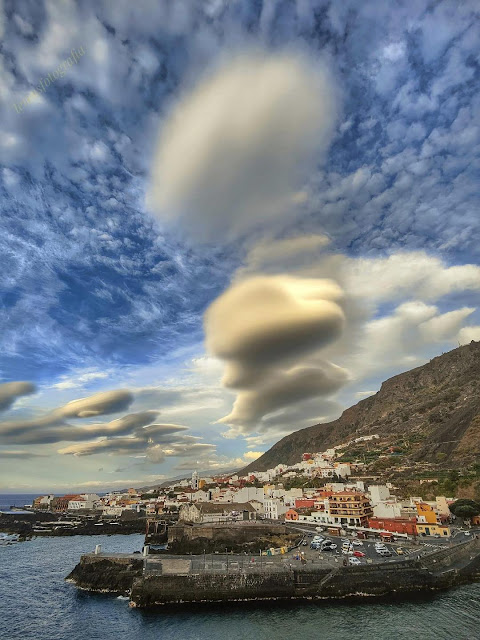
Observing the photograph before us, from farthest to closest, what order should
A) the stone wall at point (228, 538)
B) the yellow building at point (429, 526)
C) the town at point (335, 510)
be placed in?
the town at point (335, 510) < the stone wall at point (228, 538) < the yellow building at point (429, 526)

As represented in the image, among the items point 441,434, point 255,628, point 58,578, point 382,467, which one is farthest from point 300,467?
point 255,628

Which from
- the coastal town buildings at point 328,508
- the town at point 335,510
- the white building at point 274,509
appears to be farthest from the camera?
the white building at point 274,509

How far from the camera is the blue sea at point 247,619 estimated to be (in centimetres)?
2867

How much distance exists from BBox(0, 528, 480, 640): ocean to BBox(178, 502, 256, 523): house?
35460 mm

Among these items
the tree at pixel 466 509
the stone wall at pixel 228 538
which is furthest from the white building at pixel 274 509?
the tree at pixel 466 509

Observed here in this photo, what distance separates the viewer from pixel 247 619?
104 feet

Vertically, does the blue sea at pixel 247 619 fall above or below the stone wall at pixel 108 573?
below

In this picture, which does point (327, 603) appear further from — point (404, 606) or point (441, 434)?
point (441, 434)

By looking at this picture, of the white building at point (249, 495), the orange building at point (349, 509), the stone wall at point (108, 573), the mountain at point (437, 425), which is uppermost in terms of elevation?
the mountain at point (437, 425)

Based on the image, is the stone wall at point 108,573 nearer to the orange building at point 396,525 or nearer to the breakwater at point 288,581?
the breakwater at point 288,581

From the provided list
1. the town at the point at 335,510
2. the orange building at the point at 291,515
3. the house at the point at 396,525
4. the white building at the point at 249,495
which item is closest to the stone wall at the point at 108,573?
the town at the point at 335,510

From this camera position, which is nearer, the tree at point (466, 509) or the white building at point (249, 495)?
the tree at point (466, 509)

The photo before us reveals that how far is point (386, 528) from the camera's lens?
5500 centimetres

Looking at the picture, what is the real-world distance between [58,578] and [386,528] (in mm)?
42959
